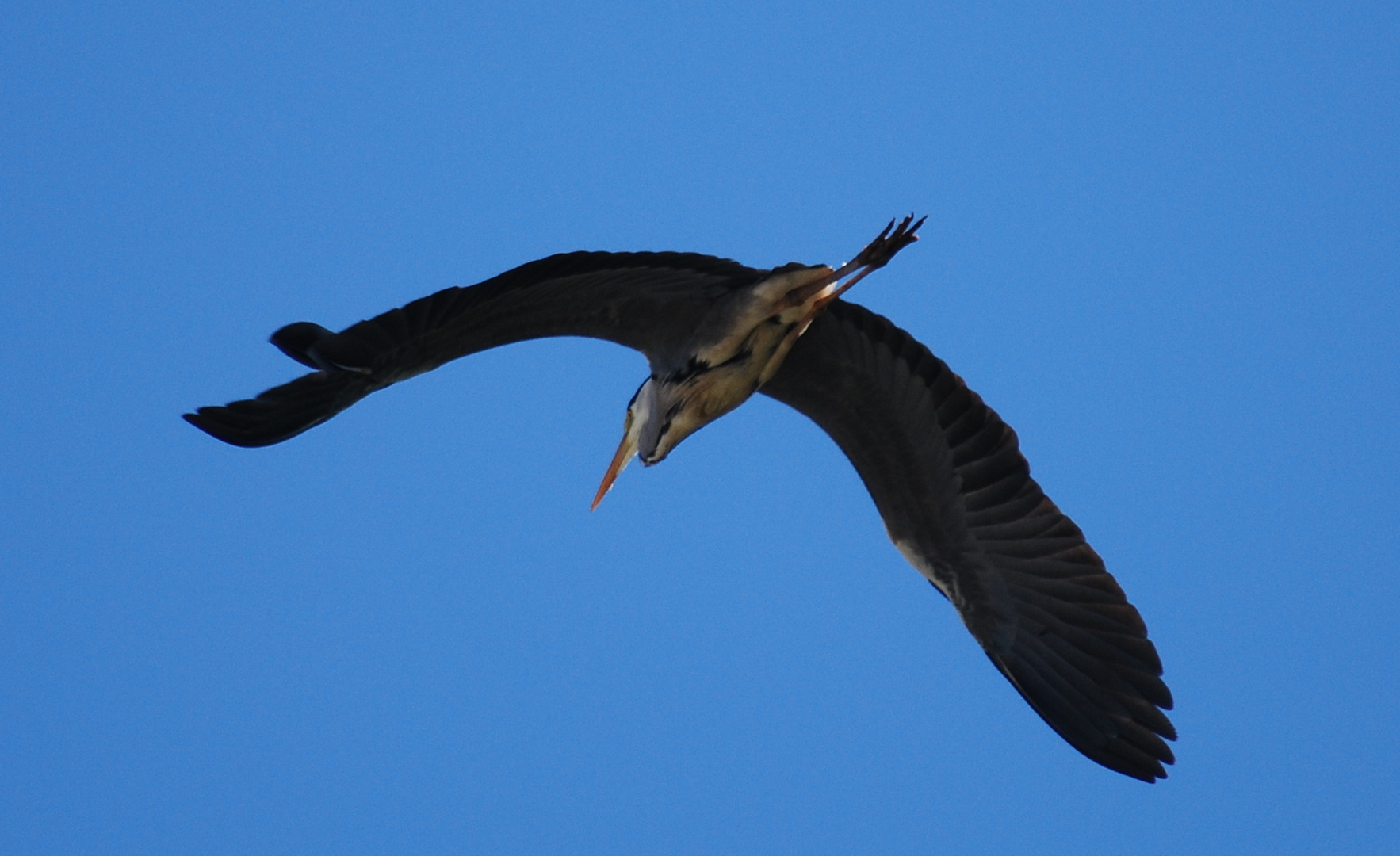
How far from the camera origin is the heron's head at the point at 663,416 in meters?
9.12

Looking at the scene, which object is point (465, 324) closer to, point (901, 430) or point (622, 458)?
point (622, 458)

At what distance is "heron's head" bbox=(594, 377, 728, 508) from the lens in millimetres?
9117

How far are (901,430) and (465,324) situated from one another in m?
2.60

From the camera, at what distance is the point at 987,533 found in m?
9.47

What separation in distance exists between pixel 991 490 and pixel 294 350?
3.90m

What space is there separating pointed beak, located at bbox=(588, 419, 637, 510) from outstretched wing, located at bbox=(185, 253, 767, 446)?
751mm

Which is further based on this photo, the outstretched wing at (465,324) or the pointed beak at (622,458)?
the pointed beak at (622,458)

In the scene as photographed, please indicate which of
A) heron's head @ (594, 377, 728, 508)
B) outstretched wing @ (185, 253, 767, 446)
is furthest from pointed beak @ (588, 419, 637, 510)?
outstretched wing @ (185, 253, 767, 446)

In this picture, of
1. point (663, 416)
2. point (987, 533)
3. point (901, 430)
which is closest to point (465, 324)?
point (663, 416)

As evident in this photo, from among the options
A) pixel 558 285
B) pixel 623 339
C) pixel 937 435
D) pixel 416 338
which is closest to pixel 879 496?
pixel 937 435

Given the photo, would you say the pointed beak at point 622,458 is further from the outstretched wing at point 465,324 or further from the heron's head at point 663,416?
the outstretched wing at point 465,324

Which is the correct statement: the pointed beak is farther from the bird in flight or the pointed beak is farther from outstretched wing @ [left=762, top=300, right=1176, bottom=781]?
outstretched wing @ [left=762, top=300, right=1176, bottom=781]

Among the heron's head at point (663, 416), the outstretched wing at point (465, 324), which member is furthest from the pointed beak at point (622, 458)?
the outstretched wing at point (465, 324)

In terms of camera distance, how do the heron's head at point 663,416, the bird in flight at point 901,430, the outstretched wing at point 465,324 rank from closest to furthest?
the outstretched wing at point 465,324 < the bird in flight at point 901,430 < the heron's head at point 663,416
